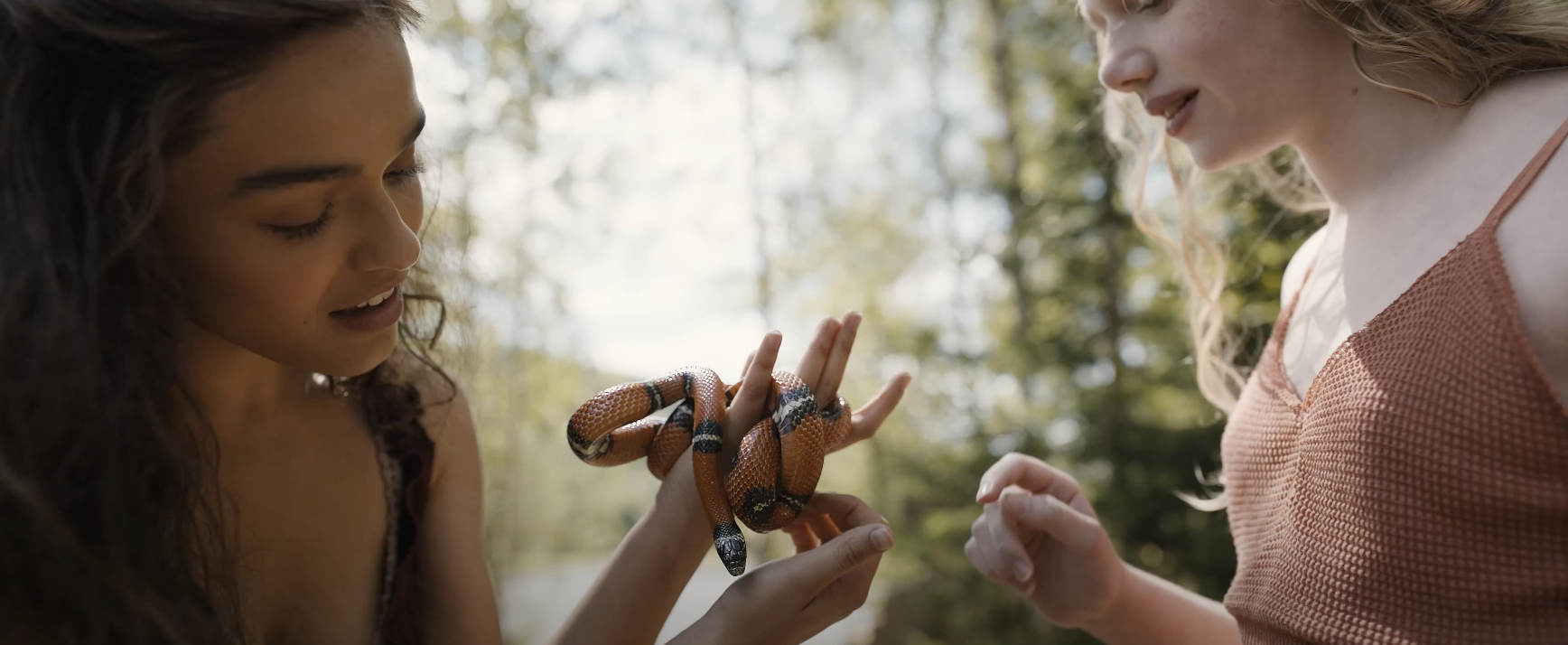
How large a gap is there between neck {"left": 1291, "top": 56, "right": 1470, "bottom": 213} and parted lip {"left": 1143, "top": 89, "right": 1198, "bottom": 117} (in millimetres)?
176

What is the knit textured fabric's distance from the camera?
105cm

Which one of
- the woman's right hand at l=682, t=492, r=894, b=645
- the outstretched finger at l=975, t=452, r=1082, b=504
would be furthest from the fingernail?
the outstretched finger at l=975, t=452, r=1082, b=504

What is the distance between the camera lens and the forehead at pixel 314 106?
111 centimetres

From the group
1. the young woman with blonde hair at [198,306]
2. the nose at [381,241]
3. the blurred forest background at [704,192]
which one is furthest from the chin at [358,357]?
the blurred forest background at [704,192]

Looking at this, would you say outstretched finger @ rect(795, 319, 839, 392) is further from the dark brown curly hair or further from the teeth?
the dark brown curly hair

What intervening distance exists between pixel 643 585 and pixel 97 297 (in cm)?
78

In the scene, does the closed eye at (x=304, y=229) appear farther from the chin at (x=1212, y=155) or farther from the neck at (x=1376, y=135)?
the neck at (x=1376, y=135)

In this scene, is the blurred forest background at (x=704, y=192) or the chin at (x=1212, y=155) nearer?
Answer: the chin at (x=1212, y=155)

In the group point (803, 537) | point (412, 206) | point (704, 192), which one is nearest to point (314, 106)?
point (412, 206)

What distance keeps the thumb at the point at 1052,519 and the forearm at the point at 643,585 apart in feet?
1.59

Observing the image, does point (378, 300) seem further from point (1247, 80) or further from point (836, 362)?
point (1247, 80)

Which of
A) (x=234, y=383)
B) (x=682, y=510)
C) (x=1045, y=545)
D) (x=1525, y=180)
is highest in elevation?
(x=234, y=383)

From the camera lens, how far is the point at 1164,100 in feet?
4.62

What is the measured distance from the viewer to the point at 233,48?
43.5 inches
